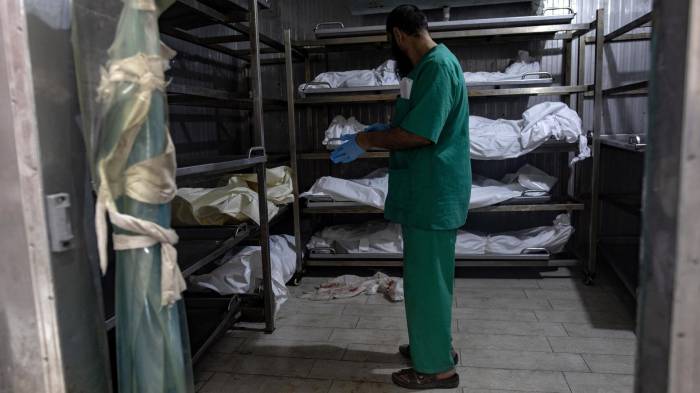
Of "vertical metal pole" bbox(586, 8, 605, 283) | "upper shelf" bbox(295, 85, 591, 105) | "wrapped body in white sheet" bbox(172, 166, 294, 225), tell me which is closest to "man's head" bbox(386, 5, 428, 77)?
"wrapped body in white sheet" bbox(172, 166, 294, 225)

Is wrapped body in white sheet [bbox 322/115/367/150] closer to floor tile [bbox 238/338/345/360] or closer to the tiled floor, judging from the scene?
the tiled floor

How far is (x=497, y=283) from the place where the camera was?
3.32 m

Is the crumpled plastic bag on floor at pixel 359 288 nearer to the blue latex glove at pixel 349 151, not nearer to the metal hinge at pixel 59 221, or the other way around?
the blue latex glove at pixel 349 151

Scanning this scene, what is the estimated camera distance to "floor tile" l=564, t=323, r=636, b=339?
2.48 meters

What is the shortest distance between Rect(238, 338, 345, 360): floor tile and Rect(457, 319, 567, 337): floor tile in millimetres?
679

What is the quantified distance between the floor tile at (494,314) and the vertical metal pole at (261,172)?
100 cm

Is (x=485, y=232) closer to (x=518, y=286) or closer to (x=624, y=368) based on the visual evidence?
(x=518, y=286)

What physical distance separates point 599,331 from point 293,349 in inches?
59.5

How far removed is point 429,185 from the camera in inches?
77.3

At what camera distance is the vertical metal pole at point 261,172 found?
249cm

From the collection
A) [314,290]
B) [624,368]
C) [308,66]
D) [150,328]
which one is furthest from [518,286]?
[150,328]

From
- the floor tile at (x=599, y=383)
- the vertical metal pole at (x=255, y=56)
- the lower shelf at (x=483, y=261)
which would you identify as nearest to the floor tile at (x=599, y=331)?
the floor tile at (x=599, y=383)

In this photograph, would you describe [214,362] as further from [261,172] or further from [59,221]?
[59,221]

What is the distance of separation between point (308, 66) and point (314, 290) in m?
1.66
